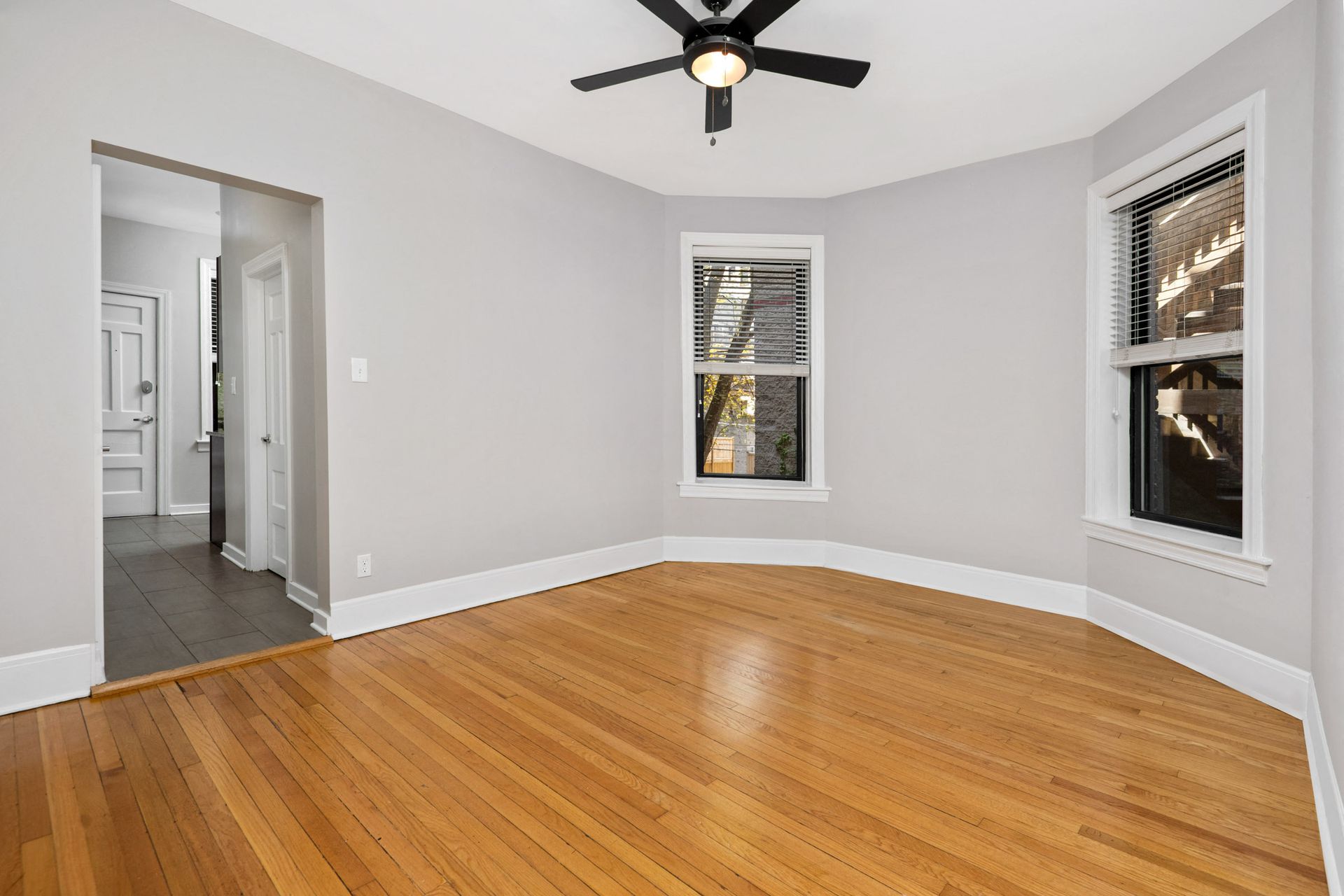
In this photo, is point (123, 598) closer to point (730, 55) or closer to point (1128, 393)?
point (730, 55)

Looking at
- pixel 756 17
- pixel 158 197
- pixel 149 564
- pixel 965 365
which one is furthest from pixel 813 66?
pixel 158 197

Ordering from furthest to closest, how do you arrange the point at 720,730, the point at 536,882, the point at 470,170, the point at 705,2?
1. the point at 470,170
2. the point at 705,2
3. the point at 720,730
4. the point at 536,882

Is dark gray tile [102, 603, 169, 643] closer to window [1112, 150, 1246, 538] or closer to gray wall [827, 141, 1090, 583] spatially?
gray wall [827, 141, 1090, 583]

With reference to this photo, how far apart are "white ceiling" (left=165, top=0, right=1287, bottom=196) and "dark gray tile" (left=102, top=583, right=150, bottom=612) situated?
2.97 m

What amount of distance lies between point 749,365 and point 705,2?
8.76ft

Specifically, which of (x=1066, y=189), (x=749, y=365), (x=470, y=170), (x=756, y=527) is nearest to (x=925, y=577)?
(x=756, y=527)

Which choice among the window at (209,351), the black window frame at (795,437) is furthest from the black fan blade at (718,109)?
the window at (209,351)

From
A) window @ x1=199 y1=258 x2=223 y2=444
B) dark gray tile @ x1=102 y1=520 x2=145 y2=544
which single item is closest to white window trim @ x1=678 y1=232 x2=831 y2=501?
dark gray tile @ x1=102 y1=520 x2=145 y2=544

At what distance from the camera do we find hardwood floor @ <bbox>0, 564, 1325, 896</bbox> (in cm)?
157

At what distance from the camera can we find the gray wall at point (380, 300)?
236 centimetres

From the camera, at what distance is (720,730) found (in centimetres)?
227

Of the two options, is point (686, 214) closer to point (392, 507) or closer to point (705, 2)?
point (705, 2)

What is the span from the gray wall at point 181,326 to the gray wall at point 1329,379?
8280 mm

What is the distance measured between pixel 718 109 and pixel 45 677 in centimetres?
336
